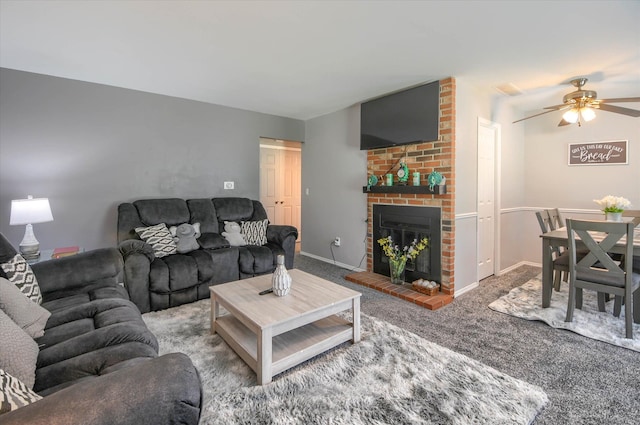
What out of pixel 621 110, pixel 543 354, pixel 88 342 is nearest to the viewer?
pixel 88 342

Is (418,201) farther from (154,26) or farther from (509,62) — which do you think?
(154,26)

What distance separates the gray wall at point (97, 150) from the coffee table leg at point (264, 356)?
9.24ft

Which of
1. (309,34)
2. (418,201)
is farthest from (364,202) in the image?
(309,34)

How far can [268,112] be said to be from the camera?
183 inches

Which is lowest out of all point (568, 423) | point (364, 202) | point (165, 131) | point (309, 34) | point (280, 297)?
point (568, 423)

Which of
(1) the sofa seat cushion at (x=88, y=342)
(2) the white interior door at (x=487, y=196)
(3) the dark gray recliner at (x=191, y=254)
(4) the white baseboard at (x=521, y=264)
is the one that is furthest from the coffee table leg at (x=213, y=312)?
(4) the white baseboard at (x=521, y=264)

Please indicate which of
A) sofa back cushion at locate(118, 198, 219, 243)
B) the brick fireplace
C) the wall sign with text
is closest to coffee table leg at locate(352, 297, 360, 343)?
the brick fireplace

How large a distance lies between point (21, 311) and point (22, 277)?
457 millimetres

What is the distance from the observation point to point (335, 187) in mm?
4586

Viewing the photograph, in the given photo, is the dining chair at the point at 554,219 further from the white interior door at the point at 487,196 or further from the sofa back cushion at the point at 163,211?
the sofa back cushion at the point at 163,211

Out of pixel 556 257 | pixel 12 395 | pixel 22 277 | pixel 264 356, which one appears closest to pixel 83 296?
pixel 22 277

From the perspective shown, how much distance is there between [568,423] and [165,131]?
4464 mm

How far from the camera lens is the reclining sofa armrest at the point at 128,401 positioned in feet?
2.21

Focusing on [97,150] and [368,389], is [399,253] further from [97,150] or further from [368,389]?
[97,150]
